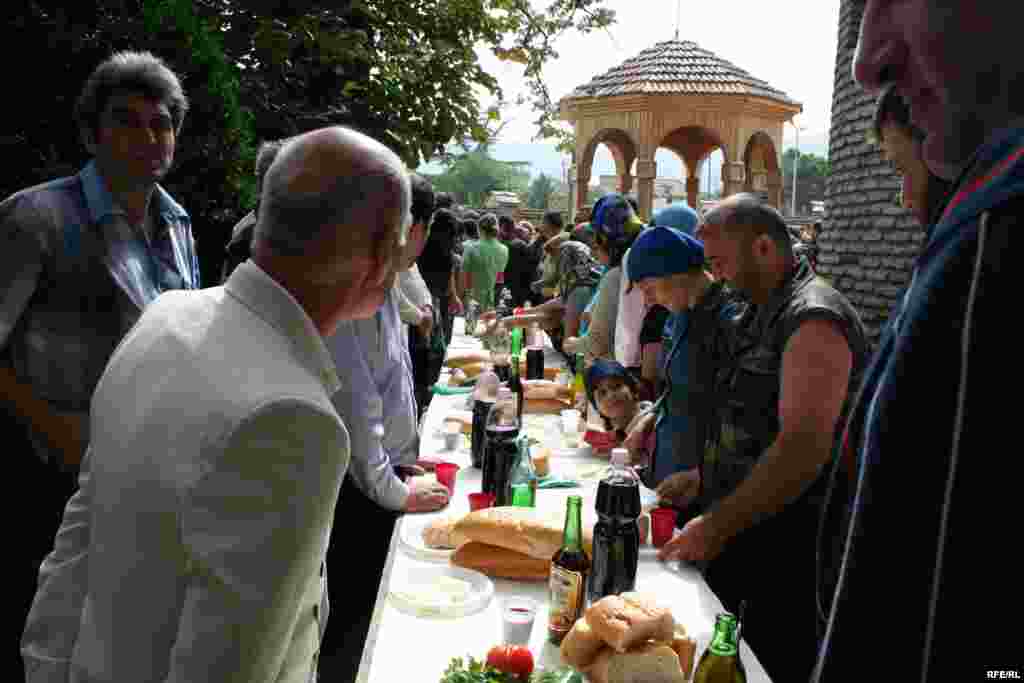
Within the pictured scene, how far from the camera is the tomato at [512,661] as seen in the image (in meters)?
1.59

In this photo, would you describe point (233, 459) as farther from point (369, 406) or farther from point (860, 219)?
point (860, 219)

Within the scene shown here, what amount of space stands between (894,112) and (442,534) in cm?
180

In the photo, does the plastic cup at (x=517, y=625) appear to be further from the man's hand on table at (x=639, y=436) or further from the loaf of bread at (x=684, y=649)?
the man's hand on table at (x=639, y=436)

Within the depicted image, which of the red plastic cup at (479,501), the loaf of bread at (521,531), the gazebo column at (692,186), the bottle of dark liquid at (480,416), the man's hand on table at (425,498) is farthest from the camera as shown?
the gazebo column at (692,186)

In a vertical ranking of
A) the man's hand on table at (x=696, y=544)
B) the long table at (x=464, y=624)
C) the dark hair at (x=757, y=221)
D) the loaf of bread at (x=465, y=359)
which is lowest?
the long table at (x=464, y=624)

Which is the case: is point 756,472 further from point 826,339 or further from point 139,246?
point 139,246

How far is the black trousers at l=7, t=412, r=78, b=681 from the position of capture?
2.66 meters

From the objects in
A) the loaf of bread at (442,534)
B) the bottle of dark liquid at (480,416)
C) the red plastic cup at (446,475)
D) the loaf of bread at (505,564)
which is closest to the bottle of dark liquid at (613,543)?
the loaf of bread at (505,564)

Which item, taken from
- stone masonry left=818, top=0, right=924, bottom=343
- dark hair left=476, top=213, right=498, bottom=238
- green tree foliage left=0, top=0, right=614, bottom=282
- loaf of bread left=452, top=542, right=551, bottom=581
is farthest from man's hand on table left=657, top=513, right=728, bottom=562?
dark hair left=476, top=213, right=498, bottom=238

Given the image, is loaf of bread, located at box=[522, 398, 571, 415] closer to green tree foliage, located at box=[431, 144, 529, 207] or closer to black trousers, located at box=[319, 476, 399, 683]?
black trousers, located at box=[319, 476, 399, 683]

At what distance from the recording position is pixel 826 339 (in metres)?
2.21

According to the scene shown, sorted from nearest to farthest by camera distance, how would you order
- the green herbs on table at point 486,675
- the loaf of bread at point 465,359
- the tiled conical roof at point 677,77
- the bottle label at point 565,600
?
the green herbs on table at point 486,675, the bottle label at point 565,600, the loaf of bread at point 465,359, the tiled conical roof at point 677,77

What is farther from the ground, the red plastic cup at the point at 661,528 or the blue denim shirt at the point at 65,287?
the blue denim shirt at the point at 65,287

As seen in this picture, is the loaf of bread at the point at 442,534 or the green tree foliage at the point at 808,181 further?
the green tree foliage at the point at 808,181
